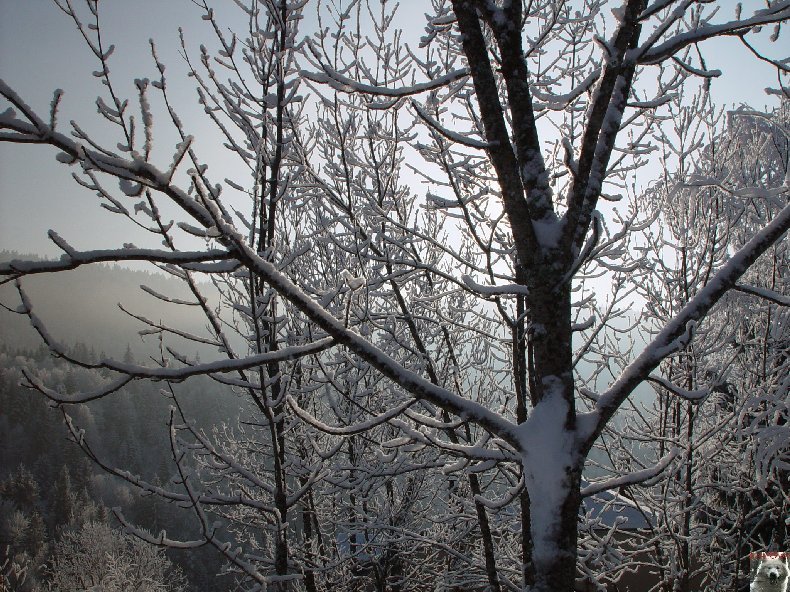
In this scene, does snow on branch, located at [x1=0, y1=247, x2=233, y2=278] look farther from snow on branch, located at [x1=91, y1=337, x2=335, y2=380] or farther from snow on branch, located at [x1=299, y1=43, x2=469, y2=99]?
snow on branch, located at [x1=299, y1=43, x2=469, y2=99]

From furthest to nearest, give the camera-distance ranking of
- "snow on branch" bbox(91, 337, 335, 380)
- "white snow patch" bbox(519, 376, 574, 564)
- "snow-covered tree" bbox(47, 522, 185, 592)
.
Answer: "snow-covered tree" bbox(47, 522, 185, 592) → "white snow patch" bbox(519, 376, 574, 564) → "snow on branch" bbox(91, 337, 335, 380)

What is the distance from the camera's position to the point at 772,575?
539 cm

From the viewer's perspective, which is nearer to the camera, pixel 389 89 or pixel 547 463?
pixel 547 463

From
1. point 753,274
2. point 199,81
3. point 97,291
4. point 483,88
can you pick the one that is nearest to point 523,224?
point 483,88

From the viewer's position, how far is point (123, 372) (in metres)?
1.31

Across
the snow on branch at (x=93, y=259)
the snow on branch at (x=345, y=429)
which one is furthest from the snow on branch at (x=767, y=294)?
the snow on branch at (x=93, y=259)

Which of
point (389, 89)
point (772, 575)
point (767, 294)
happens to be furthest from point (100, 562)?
point (767, 294)

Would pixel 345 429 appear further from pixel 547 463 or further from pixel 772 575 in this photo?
pixel 772 575

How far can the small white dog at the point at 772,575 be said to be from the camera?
5.34 meters

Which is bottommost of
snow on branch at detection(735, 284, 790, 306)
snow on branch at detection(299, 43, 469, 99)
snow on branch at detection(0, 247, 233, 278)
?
snow on branch at detection(0, 247, 233, 278)

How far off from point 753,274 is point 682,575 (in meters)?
5.02

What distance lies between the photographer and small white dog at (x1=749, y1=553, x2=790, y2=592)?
17.5ft

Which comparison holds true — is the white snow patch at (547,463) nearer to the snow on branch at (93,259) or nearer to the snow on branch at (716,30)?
the snow on branch at (93,259)

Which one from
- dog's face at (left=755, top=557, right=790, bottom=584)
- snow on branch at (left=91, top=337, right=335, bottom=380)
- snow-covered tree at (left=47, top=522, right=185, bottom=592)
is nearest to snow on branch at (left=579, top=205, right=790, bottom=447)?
snow on branch at (left=91, top=337, right=335, bottom=380)
